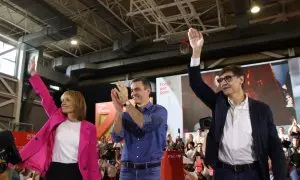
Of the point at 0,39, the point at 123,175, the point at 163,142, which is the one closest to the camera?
the point at 123,175

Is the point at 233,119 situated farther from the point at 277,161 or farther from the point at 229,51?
the point at 229,51

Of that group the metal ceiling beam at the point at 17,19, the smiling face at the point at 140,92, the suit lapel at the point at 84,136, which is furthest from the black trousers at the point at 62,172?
the metal ceiling beam at the point at 17,19

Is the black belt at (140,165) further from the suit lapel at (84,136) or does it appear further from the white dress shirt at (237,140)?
the white dress shirt at (237,140)

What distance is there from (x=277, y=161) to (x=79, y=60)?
427 inches

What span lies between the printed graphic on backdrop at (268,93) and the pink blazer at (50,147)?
654cm

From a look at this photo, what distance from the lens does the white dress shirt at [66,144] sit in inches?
88.6

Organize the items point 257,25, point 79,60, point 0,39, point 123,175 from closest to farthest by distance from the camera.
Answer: point 123,175
point 257,25
point 0,39
point 79,60

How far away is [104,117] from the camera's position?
1144 centimetres

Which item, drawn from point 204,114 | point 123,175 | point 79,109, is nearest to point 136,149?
point 123,175

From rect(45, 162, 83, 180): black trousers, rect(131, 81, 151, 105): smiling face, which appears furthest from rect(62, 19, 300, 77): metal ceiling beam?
rect(45, 162, 83, 180): black trousers

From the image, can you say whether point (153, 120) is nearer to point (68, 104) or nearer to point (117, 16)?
point (68, 104)

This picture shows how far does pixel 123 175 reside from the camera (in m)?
2.29

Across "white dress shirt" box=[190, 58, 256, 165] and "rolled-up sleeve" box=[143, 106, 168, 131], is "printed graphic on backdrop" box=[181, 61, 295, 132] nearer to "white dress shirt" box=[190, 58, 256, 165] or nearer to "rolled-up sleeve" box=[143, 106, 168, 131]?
"rolled-up sleeve" box=[143, 106, 168, 131]

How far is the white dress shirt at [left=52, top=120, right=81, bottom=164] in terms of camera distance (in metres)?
2.25
